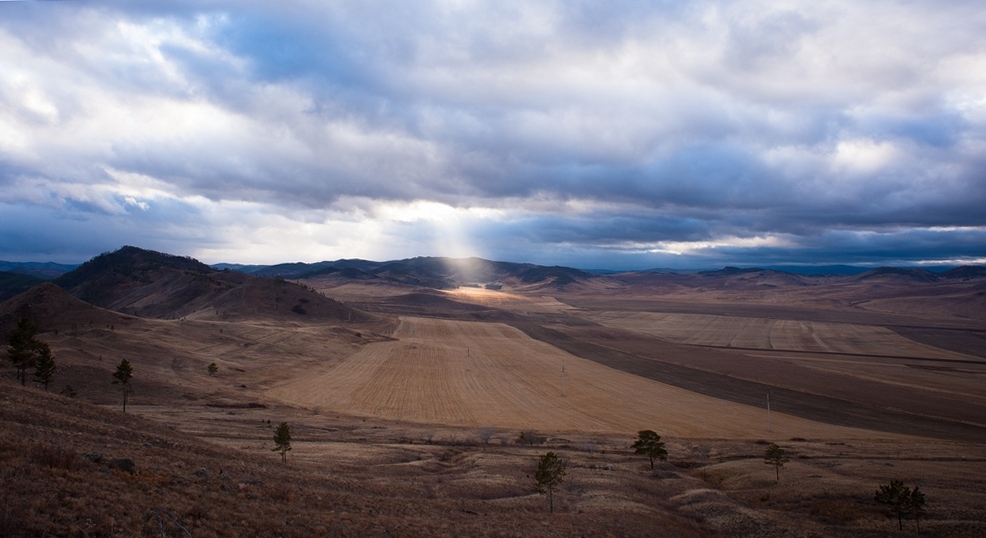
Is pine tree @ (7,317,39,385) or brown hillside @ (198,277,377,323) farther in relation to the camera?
brown hillside @ (198,277,377,323)

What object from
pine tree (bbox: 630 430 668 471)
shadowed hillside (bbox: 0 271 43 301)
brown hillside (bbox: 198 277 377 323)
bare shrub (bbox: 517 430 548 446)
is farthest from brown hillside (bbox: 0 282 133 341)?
shadowed hillside (bbox: 0 271 43 301)

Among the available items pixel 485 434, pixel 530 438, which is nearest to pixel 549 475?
pixel 530 438

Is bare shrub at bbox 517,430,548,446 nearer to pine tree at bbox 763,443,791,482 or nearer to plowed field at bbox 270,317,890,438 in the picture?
plowed field at bbox 270,317,890,438

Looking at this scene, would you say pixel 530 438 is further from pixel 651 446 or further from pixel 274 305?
pixel 274 305

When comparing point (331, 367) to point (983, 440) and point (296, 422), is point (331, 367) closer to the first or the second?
Answer: point (296, 422)

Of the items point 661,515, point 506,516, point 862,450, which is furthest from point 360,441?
point 862,450

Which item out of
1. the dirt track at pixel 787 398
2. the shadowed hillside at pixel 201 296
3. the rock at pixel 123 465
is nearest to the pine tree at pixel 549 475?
the rock at pixel 123 465
